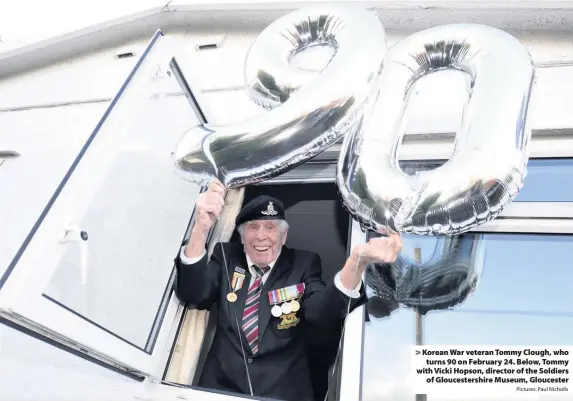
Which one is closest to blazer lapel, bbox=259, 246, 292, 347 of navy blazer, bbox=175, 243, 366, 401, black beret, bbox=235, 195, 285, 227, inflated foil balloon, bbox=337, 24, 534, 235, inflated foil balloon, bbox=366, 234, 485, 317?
navy blazer, bbox=175, 243, 366, 401

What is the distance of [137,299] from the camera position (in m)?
1.58

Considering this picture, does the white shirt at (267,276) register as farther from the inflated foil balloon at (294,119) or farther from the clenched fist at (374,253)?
the inflated foil balloon at (294,119)

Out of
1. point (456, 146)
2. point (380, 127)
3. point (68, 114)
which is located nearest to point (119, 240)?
point (380, 127)

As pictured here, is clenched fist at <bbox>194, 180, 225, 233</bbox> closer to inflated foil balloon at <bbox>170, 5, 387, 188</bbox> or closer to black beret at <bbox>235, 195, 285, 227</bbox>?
inflated foil balloon at <bbox>170, 5, 387, 188</bbox>

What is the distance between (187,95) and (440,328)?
1019 millimetres

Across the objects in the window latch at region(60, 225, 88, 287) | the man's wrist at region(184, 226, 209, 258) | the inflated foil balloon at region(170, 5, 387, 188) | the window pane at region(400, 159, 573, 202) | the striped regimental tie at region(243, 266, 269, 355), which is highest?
the window pane at region(400, 159, 573, 202)

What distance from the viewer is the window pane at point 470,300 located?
5.04 ft

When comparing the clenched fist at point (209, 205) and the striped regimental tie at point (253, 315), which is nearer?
the clenched fist at point (209, 205)

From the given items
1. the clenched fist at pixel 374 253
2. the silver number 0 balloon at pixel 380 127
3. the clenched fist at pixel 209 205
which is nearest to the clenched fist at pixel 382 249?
the clenched fist at pixel 374 253

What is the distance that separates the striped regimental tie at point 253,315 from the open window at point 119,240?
21 cm

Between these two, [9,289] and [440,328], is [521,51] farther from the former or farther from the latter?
[9,289]

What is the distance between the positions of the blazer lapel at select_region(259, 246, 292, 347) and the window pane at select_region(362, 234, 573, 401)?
0.24 m

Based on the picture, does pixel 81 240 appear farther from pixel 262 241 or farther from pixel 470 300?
pixel 470 300

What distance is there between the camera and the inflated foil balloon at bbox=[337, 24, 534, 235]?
1.17 meters
